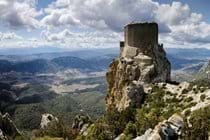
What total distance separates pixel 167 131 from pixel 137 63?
134 feet

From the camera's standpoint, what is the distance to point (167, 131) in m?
39.1

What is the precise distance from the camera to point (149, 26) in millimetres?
80500

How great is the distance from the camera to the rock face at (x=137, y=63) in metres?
77.0

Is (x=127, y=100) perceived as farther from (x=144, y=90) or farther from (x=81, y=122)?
(x=81, y=122)

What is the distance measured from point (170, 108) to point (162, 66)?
24691 mm

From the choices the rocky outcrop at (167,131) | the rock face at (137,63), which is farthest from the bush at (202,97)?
the rock face at (137,63)

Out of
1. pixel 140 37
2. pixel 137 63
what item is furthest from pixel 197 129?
pixel 140 37

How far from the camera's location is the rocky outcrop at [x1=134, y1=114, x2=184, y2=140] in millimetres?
38062

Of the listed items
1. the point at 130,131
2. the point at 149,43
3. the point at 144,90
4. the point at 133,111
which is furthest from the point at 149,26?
the point at 130,131

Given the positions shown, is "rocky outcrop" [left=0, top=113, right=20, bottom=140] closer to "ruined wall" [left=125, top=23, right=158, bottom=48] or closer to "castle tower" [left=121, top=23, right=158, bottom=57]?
"castle tower" [left=121, top=23, right=158, bottom=57]

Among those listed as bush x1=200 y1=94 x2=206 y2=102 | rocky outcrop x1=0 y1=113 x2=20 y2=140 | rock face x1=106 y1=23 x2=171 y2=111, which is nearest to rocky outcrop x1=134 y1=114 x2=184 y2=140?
bush x1=200 y1=94 x2=206 y2=102

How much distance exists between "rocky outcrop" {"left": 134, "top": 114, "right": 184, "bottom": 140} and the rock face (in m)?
31.2

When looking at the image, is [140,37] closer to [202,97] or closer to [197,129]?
[202,97]

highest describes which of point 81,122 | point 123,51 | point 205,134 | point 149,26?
point 149,26
